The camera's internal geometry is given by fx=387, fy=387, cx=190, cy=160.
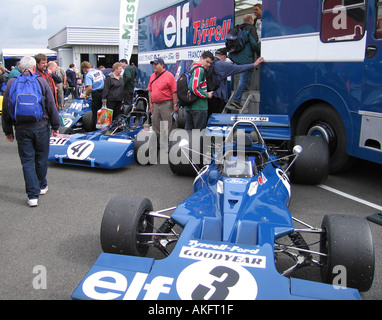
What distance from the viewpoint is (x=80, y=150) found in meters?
6.52

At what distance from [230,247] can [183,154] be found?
3427 millimetres

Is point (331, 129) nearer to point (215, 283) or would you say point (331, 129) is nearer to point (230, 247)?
point (230, 247)

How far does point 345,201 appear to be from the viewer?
511 cm

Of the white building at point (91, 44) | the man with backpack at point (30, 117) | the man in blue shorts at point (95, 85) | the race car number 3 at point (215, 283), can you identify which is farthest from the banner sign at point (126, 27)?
the white building at point (91, 44)

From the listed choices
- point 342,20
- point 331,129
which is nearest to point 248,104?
point 331,129

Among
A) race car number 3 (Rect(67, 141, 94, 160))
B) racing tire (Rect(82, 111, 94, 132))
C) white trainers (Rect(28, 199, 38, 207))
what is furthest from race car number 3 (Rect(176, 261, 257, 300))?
racing tire (Rect(82, 111, 94, 132))

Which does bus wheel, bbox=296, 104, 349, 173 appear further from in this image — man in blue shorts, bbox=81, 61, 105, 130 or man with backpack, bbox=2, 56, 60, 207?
man in blue shorts, bbox=81, 61, 105, 130

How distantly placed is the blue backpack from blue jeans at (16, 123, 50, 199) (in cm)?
18

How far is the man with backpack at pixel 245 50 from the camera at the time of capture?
747cm

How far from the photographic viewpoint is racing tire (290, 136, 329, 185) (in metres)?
5.46

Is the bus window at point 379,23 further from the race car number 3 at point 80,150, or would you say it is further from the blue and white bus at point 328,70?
the race car number 3 at point 80,150

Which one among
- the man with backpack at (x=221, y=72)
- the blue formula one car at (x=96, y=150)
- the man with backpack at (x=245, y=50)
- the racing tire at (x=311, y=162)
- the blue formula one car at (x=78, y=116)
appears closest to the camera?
the racing tire at (x=311, y=162)

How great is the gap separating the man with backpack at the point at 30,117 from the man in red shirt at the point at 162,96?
252 centimetres
